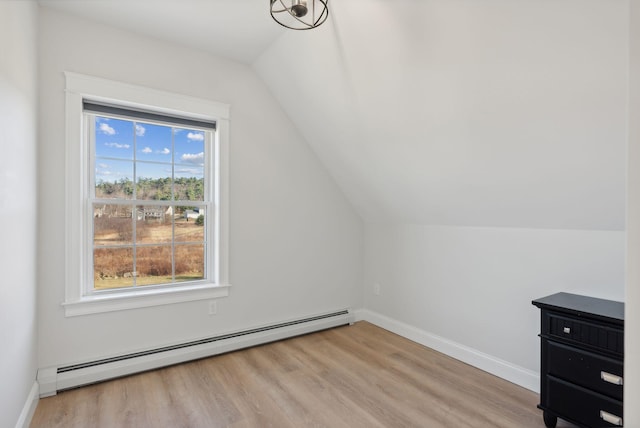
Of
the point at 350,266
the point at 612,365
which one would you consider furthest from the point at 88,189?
the point at 612,365

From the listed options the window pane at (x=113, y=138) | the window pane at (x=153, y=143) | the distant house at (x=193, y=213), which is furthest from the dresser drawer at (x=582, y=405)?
the window pane at (x=113, y=138)

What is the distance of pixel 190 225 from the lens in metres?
2.99

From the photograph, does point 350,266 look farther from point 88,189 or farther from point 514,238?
point 88,189

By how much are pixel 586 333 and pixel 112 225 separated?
10.6ft

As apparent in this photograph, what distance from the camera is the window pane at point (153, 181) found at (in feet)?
9.05

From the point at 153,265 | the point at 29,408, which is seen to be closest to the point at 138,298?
the point at 153,265

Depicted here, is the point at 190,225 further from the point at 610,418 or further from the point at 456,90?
the point at 610,418

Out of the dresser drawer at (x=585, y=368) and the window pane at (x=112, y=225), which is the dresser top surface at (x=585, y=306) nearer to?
the dresser drawer at (x=585, y=368)

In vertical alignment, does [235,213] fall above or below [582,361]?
above

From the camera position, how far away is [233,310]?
3.07 meters

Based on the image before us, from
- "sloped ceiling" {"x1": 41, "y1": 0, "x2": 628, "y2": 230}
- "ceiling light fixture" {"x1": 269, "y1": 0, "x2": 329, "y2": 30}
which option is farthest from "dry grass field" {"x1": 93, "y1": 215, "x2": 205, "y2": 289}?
"ceiling light fixture" {"x1": 269, "y1": 0, "x2": 329, "y2": 30}

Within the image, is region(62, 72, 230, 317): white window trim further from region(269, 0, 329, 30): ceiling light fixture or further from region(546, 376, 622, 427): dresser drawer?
A: region(546, 376, 622, 427): dresser drawer

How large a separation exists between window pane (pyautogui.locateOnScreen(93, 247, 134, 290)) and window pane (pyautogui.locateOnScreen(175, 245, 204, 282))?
36 cm

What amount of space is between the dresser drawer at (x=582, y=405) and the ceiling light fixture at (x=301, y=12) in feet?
7.92
